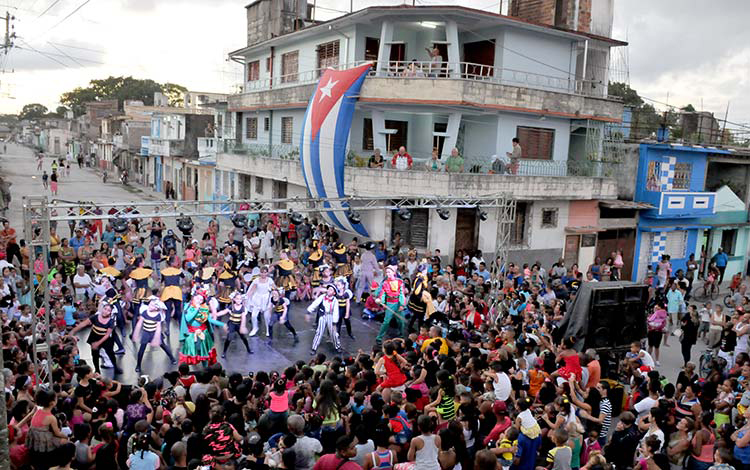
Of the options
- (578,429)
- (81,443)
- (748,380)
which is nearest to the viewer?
(81,443)

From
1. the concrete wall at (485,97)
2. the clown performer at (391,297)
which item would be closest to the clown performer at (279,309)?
the clown performer at (391,297)

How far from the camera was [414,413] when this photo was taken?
7359 millimetres

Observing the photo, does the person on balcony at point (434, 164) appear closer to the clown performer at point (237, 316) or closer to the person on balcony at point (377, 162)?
the person on balcony at point (377, 162)

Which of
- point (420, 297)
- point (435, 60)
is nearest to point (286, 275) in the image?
point (420, 297)

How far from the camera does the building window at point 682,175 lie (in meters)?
23.8

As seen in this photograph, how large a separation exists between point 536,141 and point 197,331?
1504 centimetres

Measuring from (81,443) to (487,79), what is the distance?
17.0 meters

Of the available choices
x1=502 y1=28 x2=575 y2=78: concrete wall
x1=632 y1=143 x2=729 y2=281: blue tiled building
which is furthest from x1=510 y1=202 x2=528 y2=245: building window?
x1=632 y1=143 x2=729 y2=281: blue tiled building

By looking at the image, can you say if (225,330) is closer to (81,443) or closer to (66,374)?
(66,374)

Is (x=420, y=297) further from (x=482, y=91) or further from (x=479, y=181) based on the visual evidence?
(x=482, y=91)

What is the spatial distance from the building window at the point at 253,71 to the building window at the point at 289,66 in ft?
11.0

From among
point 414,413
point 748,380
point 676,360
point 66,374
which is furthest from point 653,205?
point 66,374

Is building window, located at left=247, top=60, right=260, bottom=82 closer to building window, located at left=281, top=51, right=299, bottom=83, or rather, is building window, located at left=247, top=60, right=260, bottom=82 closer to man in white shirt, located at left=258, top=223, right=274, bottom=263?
building window, located at left=281, top=51, right=299, bottom=83

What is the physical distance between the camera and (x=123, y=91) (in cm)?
8400
